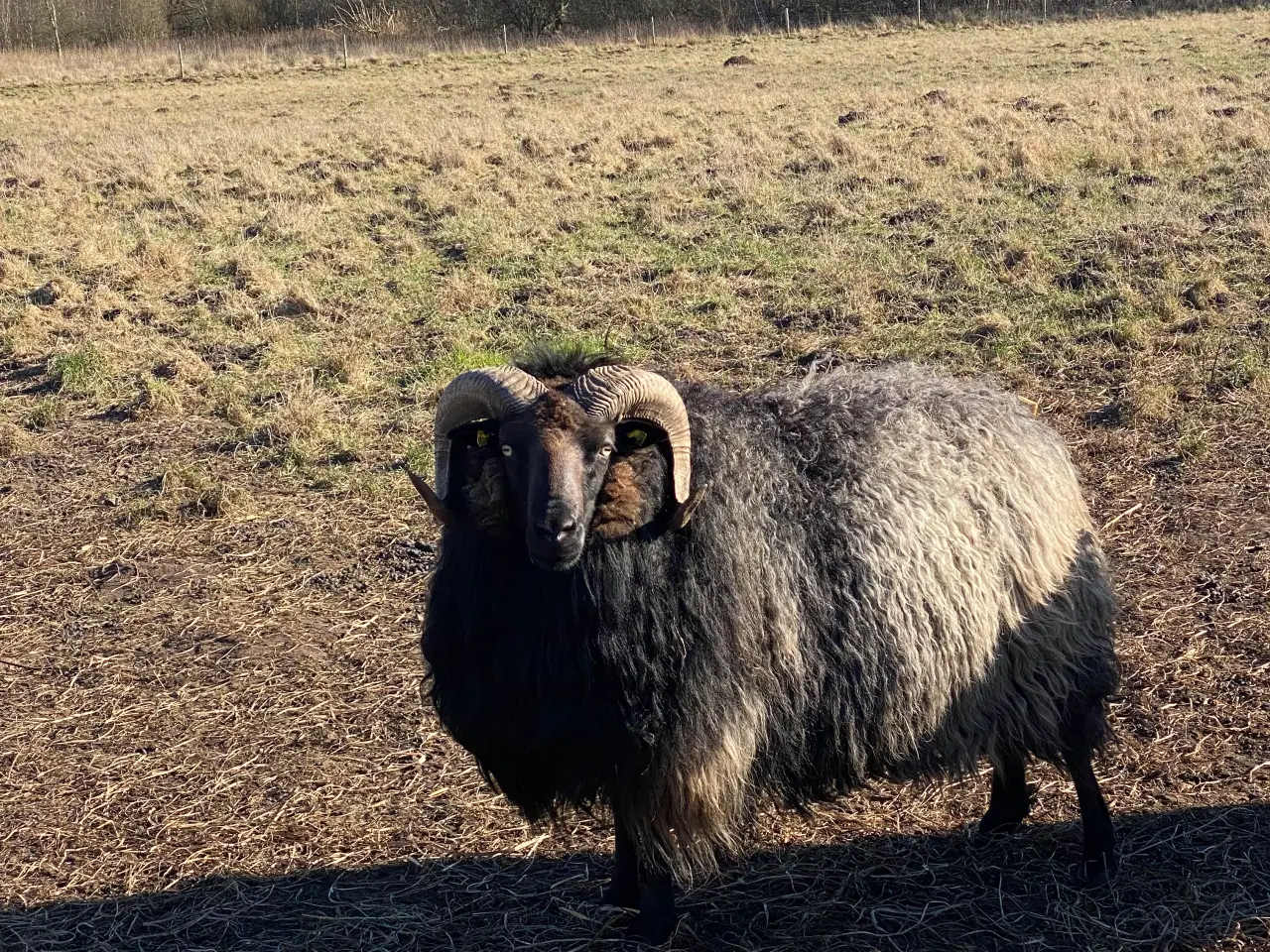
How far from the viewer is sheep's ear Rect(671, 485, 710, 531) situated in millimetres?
4125

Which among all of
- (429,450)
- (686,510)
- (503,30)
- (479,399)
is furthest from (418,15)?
(686,510)

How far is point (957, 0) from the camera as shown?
4619 centimetres

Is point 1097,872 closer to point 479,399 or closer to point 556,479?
point 556,479

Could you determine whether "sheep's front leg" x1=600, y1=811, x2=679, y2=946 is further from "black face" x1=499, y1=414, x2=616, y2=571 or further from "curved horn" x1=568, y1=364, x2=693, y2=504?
"curved horn" x1=568, y1=364, x2=693, y2=504

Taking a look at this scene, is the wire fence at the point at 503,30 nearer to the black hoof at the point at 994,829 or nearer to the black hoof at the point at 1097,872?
the black hoof at the point at 994,829

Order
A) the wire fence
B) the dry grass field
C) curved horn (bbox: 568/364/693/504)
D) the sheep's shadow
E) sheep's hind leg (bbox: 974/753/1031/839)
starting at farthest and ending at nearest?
the wire fence, sheep's hind leg (bbox: 974/753/1031/839), the dry grass field, the sheep's shadow, curved horn (bbox: 568/364/693/504)

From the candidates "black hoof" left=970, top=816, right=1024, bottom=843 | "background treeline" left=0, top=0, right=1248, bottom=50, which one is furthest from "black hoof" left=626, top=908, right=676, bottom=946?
"background treeline" left=0, top=0, right=1248, bottom=50

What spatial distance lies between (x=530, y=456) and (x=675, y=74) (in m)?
30.3

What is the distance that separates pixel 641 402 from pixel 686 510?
40cm

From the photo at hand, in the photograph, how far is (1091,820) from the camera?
4.63 meters

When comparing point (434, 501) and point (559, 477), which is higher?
point (559, 477)

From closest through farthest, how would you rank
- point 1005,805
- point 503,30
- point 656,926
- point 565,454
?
point 565,454 < point 656,926 < point 1005,805 < point 503,30

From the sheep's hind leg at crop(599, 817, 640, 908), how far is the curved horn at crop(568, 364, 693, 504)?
141cm

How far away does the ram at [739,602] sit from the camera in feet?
13.5
